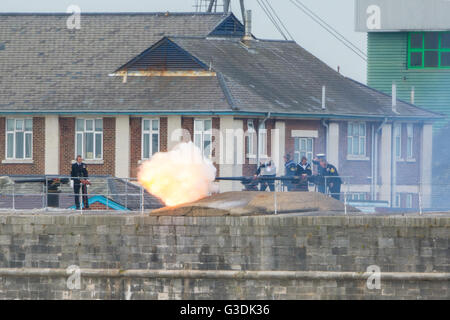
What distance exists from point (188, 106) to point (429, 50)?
13454mm

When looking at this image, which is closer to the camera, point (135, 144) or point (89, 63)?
point (135, 144)

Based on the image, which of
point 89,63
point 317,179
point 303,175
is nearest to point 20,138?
point 89,63

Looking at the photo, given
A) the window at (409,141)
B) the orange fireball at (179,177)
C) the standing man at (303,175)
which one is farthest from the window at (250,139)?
the orange fireball at (179,177)

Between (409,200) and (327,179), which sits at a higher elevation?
(327,179)

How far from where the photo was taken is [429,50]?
5753 cm

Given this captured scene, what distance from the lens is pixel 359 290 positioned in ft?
96.3

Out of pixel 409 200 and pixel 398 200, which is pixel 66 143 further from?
pixel 409 200

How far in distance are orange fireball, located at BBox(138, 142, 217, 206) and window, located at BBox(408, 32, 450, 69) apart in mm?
26503

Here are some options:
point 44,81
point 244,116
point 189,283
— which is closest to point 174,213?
point 189,283

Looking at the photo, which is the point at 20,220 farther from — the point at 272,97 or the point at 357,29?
the point at 357,29

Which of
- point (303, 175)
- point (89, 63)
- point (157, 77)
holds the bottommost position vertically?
point (303, 175)

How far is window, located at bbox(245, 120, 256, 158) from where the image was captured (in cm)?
4897

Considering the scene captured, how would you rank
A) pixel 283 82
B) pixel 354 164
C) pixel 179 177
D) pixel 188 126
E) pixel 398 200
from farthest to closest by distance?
pixel 283 82 → pixel 354 164 → pixel 188 126 → pixel 398 200 → pixel 179 177

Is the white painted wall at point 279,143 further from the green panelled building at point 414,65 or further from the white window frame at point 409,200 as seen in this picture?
the green panelled building at point 414,65
